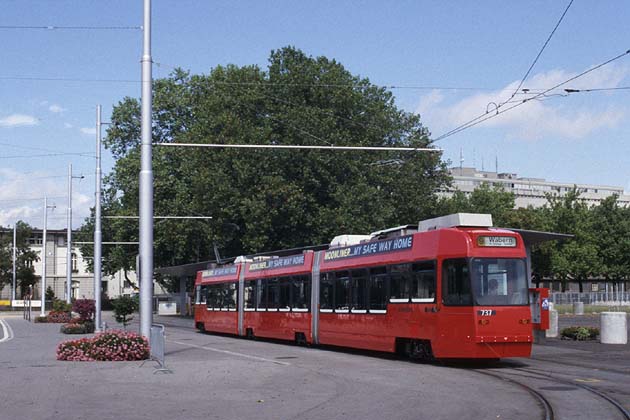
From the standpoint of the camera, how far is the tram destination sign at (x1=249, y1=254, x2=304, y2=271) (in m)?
31.0

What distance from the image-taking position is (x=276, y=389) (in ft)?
51.7

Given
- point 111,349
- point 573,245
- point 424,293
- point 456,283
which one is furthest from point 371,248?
point 573,245

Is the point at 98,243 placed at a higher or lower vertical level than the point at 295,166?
lower

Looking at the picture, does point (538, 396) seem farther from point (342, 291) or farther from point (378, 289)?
point (342, 291)

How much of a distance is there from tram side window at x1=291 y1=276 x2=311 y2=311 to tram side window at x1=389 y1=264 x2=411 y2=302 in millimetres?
6522

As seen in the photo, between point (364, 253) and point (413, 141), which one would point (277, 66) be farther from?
point (364, 253)

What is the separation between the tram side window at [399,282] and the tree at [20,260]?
89203 millimetres

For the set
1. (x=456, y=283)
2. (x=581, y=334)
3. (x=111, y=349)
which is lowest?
(x=581, y=334)

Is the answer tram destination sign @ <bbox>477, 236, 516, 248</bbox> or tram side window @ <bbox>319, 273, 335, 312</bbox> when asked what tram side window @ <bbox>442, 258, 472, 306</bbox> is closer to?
tram destination sign @ <bbox>477, 236, 516, 248</bbox>

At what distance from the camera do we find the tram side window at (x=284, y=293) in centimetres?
3133

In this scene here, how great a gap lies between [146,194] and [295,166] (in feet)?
97.6

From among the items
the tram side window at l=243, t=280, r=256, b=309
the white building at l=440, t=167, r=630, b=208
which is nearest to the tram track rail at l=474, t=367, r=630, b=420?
the tram side window at l=243, t=280, r=256, b=309

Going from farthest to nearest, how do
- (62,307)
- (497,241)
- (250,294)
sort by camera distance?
1. (62,307)
2. (250,294)
3. (497,241)

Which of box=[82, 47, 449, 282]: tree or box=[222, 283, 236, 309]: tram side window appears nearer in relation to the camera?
box=[222, 283, 236, 309]: tram side window
